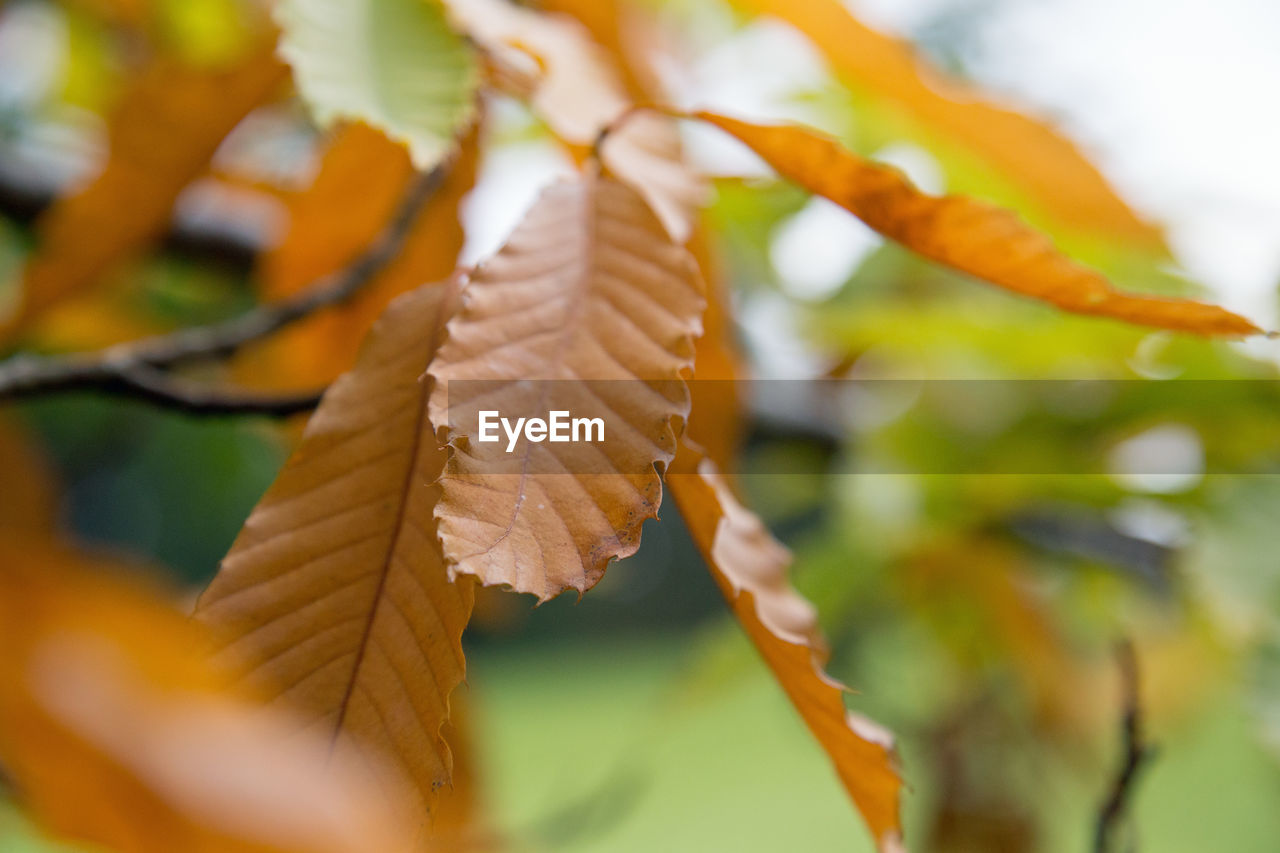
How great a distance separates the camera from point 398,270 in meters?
0.22

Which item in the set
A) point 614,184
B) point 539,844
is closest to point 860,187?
point 614,184

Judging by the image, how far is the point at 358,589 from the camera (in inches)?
4.2

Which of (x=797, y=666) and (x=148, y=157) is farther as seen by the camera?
(x=148, y=157)

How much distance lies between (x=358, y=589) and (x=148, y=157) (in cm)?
20

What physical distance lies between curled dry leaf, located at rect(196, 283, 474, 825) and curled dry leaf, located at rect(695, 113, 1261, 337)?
6 cm

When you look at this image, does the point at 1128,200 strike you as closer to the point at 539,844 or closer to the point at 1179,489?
the point at 1179,489

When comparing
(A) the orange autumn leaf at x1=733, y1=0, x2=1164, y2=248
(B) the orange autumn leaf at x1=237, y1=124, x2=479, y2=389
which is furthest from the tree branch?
(A) the orange autumn leaf at x1=733, y1=0, x2=1164, y2=248

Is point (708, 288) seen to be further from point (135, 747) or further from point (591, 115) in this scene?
point (135, 747)

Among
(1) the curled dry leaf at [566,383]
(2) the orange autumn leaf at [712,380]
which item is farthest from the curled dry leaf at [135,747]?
(2) the orange autumn leaf at [712,380]

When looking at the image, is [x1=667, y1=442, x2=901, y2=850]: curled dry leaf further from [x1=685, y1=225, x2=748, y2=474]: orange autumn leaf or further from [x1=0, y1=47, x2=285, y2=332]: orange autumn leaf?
[x1=0, y1=47, x2=285, y2=332]: orange autumn leaf

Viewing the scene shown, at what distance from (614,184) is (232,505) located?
489 millimetres

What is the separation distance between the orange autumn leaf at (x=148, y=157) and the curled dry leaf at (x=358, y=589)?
0.16 meters

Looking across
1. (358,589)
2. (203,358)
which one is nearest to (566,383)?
(358,589)

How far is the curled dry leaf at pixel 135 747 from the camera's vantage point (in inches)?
2.2
